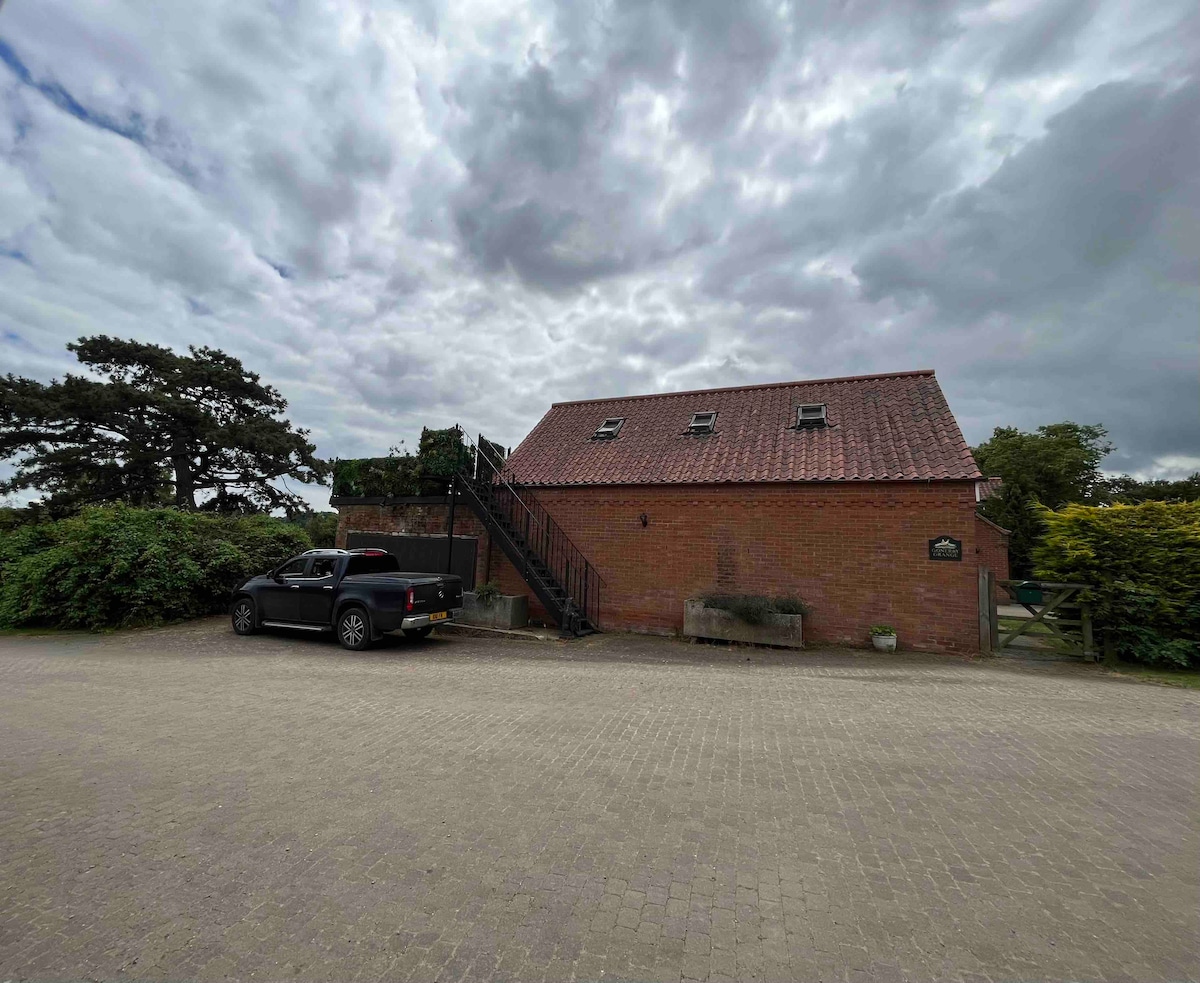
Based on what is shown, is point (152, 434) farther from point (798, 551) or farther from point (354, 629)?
point (798, 551)

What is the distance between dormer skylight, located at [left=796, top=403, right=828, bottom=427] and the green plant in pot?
185 inches

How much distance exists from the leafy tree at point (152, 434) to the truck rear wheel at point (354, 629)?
1822 centimetres

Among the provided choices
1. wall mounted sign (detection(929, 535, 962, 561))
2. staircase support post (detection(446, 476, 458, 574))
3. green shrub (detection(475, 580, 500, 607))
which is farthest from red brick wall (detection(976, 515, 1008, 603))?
staircase support post (detection(446, 476, 458, 574))

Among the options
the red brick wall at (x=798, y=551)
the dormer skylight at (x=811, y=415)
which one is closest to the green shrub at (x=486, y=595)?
the red brick wall at (x=798, y=551)

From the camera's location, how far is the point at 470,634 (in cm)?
1135

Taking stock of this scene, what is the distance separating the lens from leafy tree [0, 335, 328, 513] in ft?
69.8

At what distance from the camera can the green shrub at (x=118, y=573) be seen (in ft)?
38.8

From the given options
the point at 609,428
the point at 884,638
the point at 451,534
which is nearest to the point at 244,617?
the point at 451,534

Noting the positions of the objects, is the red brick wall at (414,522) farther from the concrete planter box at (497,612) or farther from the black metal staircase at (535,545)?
the concrete planter box at (497,612)

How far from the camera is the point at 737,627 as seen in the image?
10250 mm

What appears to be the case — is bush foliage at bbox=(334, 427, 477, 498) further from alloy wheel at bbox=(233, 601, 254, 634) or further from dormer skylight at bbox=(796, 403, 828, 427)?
dormer skylight at bbox=(796, 403, 828, 427)

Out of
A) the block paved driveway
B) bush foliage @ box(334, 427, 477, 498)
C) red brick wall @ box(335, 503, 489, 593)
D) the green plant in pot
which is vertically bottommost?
the block paved driveway

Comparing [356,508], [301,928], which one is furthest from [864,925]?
[356,508]

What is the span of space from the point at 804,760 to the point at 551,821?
87.8 inches
